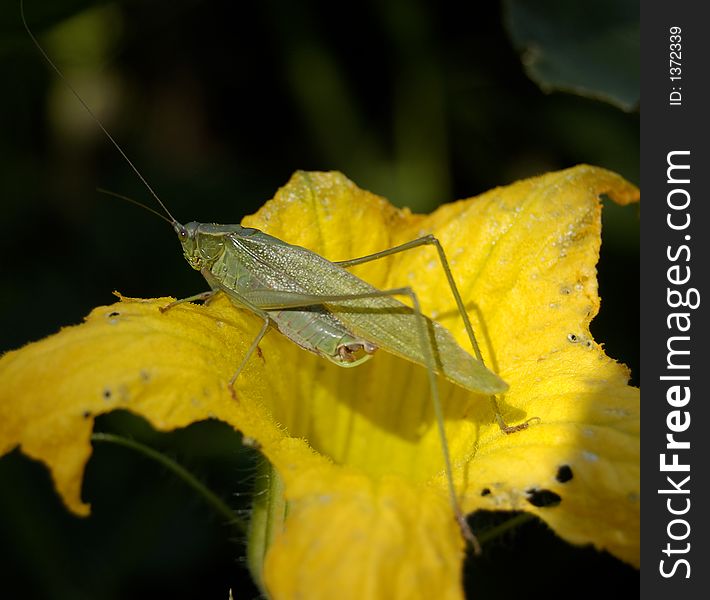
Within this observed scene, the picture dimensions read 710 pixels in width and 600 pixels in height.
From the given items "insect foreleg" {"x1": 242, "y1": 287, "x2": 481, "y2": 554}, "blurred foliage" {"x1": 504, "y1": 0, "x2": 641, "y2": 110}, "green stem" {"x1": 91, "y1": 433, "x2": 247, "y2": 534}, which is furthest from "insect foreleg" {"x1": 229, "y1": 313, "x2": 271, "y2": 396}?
"blurred foliage" {"x1": 504, "y1": 0, "x2": 641, "y2": 110}

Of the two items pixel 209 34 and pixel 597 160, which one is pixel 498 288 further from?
pixel 209 34

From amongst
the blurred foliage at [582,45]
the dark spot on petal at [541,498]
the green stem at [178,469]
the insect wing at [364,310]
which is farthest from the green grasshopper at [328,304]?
the blurred foliage at [582,45]

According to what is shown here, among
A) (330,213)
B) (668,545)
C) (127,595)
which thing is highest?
(330,213)

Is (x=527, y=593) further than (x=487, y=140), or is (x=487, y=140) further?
(x=487, y=140)

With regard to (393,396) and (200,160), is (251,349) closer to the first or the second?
(393,396)

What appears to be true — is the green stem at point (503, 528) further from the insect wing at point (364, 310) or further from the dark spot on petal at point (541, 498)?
the insect wing at point (364, 310)

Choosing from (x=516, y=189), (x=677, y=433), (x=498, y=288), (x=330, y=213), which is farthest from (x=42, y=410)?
(x=677, y=433)

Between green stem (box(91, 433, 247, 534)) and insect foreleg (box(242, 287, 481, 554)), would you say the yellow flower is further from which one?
green stem (box(91, 433, 247, 534))
